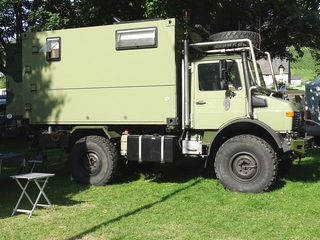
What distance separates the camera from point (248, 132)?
28.9 ft

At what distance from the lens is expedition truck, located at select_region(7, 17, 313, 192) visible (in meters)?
8.35

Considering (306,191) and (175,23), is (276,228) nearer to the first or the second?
(306,191)

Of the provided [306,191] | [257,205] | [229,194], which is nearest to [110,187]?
[229,194]

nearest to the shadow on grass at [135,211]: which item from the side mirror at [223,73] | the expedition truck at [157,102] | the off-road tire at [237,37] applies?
the expedition truck at [157,102]

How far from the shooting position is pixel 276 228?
6074 millimetres

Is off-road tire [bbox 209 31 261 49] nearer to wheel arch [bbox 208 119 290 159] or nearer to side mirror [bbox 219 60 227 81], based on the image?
side mirror [bbox 219 60 227 81]

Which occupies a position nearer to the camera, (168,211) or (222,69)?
(168,211)

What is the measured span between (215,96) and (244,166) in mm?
1431

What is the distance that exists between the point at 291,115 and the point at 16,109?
20.1 feet

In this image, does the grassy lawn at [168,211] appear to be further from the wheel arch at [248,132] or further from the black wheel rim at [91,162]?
the wheel arch at [248,132]

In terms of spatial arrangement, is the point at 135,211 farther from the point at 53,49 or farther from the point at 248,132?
the point at 53,49

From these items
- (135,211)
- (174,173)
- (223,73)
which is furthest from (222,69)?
(174,173)

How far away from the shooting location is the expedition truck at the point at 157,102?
835 centimetres

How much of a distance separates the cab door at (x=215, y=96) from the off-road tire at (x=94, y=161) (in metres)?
1.87
